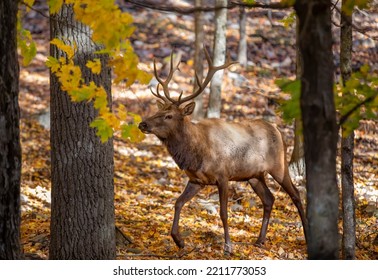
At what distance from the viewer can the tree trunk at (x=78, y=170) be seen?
7.37 metres

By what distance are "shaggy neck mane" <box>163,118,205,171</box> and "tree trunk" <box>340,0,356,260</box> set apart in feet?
7.25

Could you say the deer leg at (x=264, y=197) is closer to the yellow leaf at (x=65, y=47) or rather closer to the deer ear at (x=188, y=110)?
the deer ear at (x=188, y=110)

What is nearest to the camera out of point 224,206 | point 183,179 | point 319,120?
point 319,120

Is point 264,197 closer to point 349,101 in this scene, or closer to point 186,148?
point 186,148

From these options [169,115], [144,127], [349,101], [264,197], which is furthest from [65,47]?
[264,197]

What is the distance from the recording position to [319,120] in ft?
15.3

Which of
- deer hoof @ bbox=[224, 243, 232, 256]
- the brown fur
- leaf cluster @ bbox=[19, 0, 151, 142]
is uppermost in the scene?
leaf cluster @ bbox=[19, 0, 151, 142]

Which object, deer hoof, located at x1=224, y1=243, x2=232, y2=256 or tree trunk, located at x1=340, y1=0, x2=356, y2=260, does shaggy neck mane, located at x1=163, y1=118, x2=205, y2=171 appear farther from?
tree trunk, located at x1=340, y1=0, x2=356, y2=260

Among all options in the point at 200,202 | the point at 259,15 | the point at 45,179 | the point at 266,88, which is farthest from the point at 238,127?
the point at 259,15

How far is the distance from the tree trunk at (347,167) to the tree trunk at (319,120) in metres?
3.47

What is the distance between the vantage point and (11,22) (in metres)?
5.52

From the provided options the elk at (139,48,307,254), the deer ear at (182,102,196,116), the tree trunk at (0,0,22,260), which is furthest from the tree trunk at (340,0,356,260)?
the tree trunk at (0,0,22,260)

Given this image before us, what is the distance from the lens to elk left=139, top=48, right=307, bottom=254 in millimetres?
9836

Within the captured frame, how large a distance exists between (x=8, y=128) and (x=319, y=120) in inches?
91.9
